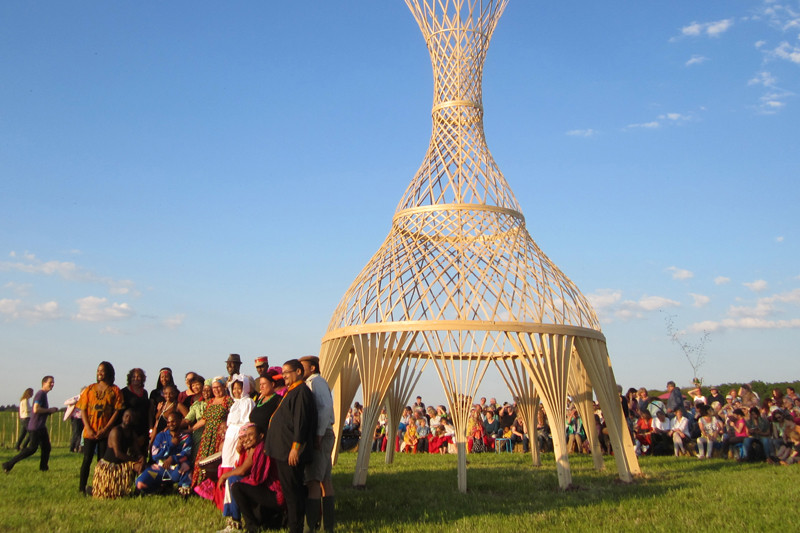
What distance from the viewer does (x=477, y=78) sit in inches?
488

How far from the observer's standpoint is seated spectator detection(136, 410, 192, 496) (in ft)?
27.2

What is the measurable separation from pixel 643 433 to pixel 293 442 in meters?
11.2

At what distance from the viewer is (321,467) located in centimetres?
645

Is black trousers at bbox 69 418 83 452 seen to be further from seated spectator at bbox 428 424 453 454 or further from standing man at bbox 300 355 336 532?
standing man at bbox 300 355 336 532

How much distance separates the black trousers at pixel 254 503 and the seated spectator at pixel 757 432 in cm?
1000

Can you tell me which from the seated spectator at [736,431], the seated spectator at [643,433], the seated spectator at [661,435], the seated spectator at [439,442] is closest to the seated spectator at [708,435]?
the seated spectator at [736,431]

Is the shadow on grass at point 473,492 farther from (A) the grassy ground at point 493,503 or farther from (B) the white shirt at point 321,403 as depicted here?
(B) the white shirt at point 321,403

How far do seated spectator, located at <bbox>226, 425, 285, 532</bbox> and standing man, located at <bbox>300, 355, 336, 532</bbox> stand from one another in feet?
1.18

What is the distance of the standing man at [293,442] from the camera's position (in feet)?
20.2

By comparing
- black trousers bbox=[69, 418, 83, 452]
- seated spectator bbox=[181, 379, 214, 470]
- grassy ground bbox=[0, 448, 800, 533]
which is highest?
seated spectator bbox=[181, 379, 214, 470]

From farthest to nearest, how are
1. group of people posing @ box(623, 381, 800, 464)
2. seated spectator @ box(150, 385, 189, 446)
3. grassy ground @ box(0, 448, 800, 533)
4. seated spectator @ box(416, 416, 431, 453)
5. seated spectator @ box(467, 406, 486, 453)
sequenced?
seated spectator @ box(416, 416, 431, 453) < seated spectator @ box(467, 406, 486, 453) < group of people posing @ box(623, 381, 800, 464) < seated spectator @ box(150, 385, 189, 446) < grassy ground @ box(0, 448, 800, 533)

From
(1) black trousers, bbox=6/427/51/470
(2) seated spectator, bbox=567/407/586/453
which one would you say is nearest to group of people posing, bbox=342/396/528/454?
(2) seated spectator, bbox=567/407/586/453

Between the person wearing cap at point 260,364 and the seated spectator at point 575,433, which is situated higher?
the person wearing cap at point 260,364

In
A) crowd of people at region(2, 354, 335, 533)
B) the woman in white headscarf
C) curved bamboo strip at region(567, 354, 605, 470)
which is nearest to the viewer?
crowd of people at region(2, 354, 335, 533)
